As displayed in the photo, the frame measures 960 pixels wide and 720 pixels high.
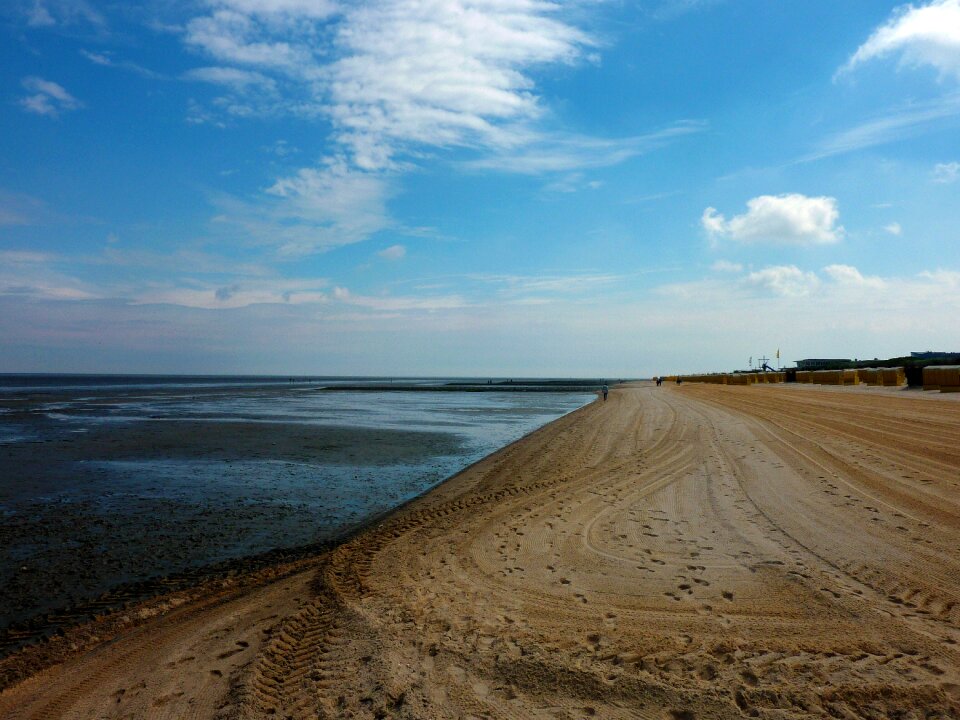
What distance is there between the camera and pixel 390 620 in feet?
17.4

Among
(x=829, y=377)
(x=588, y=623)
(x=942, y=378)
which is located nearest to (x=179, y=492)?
(x=588, y=623)

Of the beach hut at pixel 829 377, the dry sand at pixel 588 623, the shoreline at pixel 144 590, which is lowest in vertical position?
the shoreline at pixel 144 590

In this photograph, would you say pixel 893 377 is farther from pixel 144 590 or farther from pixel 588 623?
pixel 144 590

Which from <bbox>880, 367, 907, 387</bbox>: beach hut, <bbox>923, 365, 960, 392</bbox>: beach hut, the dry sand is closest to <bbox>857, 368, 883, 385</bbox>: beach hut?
<bbox>880, 367, 907, 387</bbox>: beach hut

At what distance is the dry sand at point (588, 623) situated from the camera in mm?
3895

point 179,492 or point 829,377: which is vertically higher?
point 829,377

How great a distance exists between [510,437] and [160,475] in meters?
13.0

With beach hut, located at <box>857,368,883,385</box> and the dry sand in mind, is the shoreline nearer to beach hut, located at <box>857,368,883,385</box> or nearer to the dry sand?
the dry sand

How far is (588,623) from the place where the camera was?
16.3 feet

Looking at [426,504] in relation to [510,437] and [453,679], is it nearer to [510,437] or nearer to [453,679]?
[453,679]

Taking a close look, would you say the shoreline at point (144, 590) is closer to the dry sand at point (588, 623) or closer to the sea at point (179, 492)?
the sea at point (179, 492)

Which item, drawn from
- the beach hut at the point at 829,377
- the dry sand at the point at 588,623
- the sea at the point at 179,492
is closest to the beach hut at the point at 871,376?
the beach hut at the point at 829,377

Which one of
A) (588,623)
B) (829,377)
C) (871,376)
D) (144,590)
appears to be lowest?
(144,590)

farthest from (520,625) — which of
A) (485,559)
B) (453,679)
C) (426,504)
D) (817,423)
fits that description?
(817,423)
